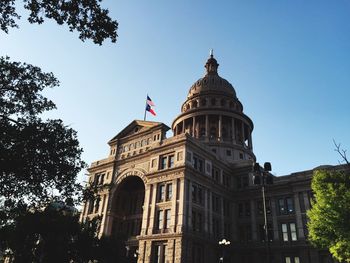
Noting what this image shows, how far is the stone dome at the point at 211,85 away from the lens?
72.5 m

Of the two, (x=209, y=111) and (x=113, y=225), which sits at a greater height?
(x=209, y=111)

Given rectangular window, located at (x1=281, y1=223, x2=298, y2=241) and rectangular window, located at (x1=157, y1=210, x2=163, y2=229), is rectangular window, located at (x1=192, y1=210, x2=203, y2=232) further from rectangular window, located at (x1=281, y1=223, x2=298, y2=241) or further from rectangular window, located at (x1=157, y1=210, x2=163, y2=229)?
rectangular window, located at (x1=281, y1=223, x2=298, y2=241)

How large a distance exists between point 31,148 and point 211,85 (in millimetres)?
61597

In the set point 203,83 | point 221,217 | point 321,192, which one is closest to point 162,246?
point 221,217

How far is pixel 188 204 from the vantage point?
4125cm

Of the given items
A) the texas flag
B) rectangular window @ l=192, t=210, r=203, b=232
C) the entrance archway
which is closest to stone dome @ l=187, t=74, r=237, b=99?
the texas flag

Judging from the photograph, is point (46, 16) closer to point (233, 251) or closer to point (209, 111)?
point (233, 251)

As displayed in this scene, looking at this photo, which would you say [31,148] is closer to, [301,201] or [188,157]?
[188,157]

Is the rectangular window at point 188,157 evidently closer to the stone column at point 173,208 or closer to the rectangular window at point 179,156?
the rectangular window at point 179,156

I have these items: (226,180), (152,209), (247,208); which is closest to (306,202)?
(247,208)

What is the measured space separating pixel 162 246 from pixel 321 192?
20020 millimetres

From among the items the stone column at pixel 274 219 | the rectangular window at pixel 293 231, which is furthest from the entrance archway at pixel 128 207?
the rectangular window at pixel 293 231

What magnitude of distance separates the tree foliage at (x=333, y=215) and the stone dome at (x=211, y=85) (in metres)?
41.7

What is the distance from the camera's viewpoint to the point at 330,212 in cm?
2991
